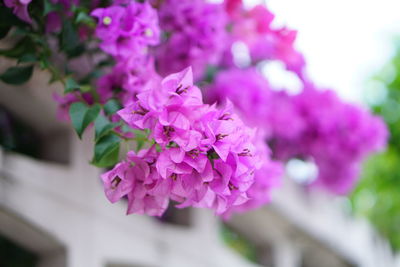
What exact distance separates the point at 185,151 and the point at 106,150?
206 millimetres

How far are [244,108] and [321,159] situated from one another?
71 cm

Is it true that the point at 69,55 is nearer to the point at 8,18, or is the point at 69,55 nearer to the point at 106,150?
the point at 8,18

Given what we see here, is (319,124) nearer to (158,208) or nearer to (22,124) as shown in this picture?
(22,124)

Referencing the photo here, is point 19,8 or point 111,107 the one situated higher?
point 19,8

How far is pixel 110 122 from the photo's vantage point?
1.16 meters

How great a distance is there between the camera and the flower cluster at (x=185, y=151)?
96 cm

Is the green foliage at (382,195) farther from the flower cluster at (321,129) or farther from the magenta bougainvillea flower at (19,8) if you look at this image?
the magenta bougainvillea flower at (19,8)

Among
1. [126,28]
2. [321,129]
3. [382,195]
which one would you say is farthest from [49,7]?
[382,195]

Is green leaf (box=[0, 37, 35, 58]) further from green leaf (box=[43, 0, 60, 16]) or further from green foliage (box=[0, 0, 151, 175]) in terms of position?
green leaf (box=[43, 0, 60, 16])

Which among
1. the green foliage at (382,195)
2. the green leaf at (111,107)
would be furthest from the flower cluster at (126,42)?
the green foliage at (382,195)

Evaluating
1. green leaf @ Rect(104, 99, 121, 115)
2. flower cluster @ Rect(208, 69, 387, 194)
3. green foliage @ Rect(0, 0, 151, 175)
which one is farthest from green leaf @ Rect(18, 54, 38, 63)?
flower cluster @ Rect(208, 69, 387, 194)

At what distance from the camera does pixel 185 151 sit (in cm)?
96

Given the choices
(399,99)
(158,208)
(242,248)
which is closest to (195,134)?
(158,208)

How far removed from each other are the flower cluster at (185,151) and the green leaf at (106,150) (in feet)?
0.20
